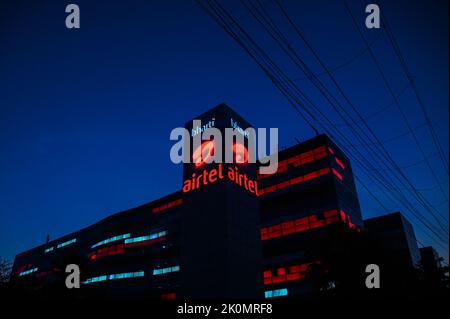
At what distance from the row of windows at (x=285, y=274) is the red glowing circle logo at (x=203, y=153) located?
93.8 ft

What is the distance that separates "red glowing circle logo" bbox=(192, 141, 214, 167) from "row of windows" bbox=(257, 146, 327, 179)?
31.1 meters

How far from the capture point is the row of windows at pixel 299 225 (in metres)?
44.3

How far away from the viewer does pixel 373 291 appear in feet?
71.3

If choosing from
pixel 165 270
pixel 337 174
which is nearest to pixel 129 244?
pixel 165 270

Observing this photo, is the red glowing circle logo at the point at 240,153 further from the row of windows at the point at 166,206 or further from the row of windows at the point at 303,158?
the row of windows at the point at 166,206

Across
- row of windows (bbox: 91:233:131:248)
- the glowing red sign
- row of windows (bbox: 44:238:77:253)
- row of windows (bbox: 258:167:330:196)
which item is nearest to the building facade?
the glowing red sign

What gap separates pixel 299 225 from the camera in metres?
47.0

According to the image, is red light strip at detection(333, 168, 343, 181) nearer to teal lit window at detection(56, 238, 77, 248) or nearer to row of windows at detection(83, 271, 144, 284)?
row of windows at detection(83, 271, 144, 284)

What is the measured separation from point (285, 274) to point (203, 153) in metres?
30.3

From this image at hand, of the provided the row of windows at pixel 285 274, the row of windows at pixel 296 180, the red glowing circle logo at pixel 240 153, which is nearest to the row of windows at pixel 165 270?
the row of windows at pixel 285 274

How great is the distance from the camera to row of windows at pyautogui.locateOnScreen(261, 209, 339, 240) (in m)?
44.3

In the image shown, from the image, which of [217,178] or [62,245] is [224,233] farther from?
[62,245]
